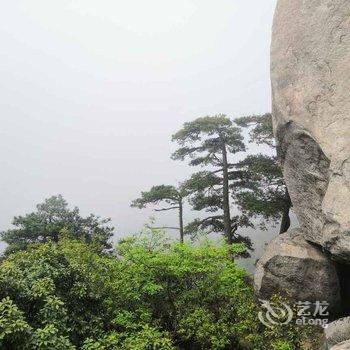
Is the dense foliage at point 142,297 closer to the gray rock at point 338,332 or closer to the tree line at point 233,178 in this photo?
the gray rock at point 338,332

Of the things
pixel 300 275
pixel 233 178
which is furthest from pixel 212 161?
pixel 300 275

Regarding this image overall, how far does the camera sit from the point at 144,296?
14570mm

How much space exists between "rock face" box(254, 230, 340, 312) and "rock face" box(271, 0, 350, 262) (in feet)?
2.64

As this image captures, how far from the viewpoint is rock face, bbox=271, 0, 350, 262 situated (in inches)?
493

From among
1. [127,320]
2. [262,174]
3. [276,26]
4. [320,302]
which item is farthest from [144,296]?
[276,26]

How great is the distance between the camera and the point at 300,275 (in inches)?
620

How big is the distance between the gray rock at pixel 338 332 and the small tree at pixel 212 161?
10392mm

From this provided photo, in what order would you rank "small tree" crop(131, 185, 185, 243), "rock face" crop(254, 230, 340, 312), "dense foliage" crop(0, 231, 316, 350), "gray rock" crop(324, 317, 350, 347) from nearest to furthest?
"dense foliage" crop(0, 231, 316, 350) → "gray rock" crop(324, 317, 350, 347) → "rock face" crop(254, 230, 340, 312) → "small tree" crop(131, 185, 185, 243)

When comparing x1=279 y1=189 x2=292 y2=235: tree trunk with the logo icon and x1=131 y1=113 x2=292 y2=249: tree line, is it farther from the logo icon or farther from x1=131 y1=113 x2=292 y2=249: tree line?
the logo icon

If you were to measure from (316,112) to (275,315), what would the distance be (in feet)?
23.7

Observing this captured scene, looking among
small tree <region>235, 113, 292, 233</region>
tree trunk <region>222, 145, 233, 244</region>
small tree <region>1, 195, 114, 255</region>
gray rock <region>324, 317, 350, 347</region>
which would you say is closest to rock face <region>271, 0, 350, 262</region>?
gray rock <region>324, 317, 350, 347</region>

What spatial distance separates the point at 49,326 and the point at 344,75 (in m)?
12.0

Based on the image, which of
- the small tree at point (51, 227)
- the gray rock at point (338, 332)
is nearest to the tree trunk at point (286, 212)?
the gray rock at point (338, 332)

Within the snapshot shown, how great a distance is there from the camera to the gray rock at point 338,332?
39.1 feet
